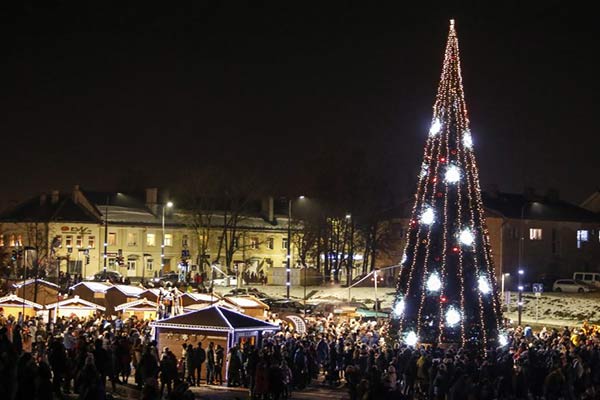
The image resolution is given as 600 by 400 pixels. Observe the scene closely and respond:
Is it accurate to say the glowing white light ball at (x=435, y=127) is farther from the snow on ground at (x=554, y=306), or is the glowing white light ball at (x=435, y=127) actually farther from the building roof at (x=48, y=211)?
the building roof at (x=48, y=211)

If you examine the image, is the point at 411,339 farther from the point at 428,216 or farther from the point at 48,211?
the point at 48,211

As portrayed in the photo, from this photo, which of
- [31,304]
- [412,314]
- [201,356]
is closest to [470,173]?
[412,314]

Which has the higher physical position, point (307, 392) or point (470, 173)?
point (470, 173)

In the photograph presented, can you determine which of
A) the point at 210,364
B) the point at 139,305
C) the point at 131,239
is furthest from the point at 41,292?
the point at 131,239

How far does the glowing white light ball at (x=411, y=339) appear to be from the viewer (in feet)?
97.6

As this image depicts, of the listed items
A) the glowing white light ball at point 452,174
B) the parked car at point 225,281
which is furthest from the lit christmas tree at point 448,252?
the parked car at point 225,281

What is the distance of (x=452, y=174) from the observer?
30125mm

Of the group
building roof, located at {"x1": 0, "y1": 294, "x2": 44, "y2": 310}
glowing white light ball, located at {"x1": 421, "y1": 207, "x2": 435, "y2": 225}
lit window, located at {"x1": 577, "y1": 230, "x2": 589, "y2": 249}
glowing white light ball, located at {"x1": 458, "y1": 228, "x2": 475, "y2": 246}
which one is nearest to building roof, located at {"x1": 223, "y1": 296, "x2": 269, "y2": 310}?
building roof, located at {"x1": 0, "y1": 294, "x2": 44, "y2": 310}

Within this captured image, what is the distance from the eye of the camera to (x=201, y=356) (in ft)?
84.9

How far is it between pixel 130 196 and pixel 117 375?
68.1 metres

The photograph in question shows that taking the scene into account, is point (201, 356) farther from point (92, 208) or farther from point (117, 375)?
point (92, 208)

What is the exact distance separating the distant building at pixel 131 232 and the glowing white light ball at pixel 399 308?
153ft

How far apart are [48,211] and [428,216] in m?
61.7

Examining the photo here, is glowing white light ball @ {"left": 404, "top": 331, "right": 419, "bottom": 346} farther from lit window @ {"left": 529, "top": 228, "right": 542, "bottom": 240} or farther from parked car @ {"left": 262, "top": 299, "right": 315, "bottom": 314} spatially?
lit window @ {"left": 529, "top": 228, "right": 542, "bottom": 240}
